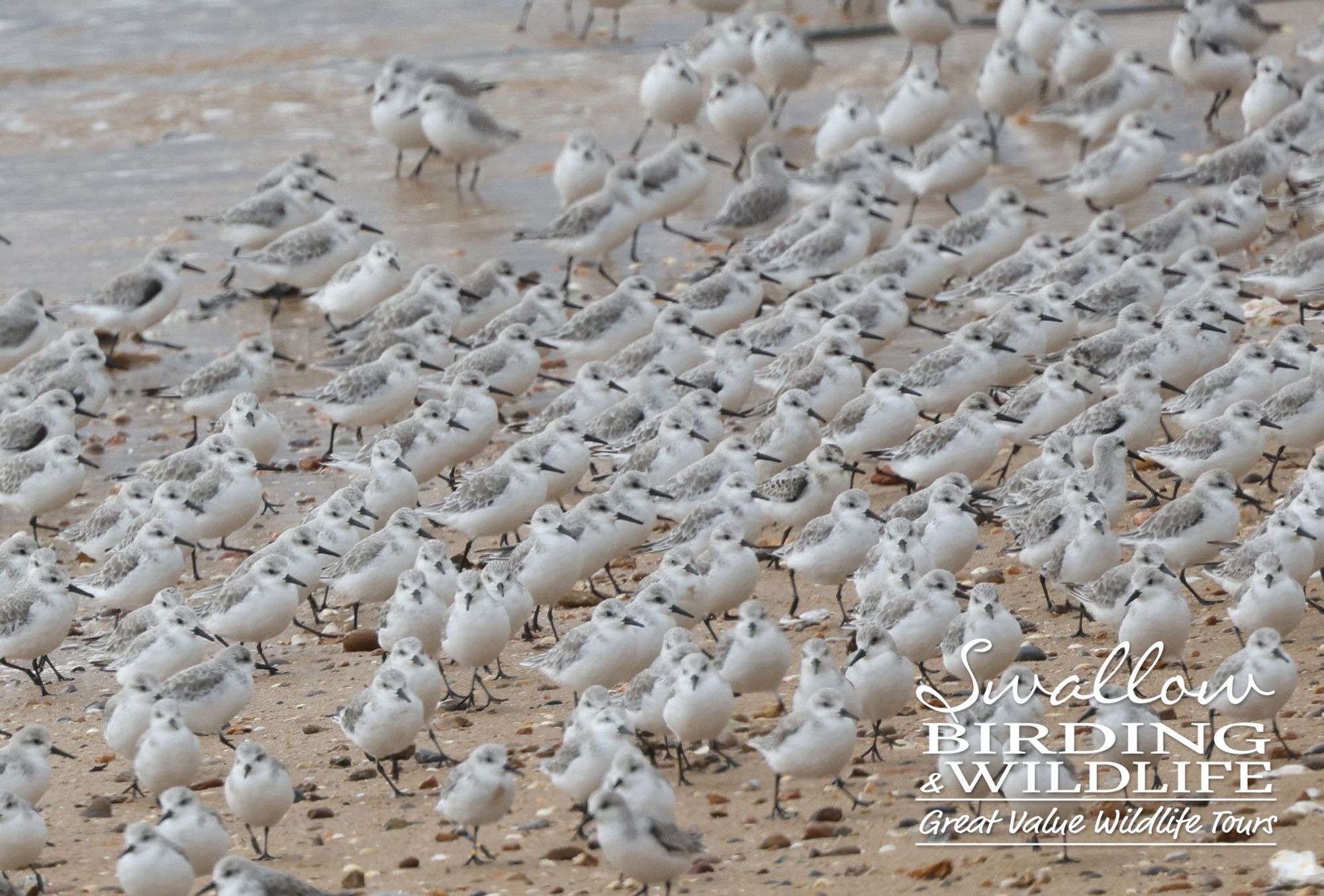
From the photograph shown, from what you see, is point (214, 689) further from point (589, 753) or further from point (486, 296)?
point (486, 296)

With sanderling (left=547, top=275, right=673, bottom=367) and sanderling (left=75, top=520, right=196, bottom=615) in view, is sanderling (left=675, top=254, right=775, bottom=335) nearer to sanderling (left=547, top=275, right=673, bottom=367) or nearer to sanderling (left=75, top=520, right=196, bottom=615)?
sanderling (left=547, top=275, right=673, bottom=367)

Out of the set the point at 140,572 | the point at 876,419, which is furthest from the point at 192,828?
the point at 876,419

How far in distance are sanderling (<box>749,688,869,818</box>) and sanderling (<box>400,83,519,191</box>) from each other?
10533mm

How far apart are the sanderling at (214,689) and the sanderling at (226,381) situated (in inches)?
162

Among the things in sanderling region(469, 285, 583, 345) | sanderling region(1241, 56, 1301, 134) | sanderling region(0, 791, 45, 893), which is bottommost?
sanderling region(469, 285, 583, 345)

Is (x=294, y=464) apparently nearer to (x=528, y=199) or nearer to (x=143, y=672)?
(x=143, y=672)

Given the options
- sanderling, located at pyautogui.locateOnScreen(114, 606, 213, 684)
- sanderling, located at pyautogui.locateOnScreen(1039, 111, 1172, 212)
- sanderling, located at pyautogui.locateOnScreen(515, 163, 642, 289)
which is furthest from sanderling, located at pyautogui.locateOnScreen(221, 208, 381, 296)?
sanderling, located at pyautogui.locateOnScreen(114, 606, 213, 684)

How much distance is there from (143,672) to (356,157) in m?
11.1

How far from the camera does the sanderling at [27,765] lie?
27.1 ft

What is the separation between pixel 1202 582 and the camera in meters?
10.6

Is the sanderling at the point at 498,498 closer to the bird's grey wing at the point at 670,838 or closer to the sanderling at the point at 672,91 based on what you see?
the bird's grey wing at the point at 670,838

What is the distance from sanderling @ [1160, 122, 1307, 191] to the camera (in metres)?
15.7

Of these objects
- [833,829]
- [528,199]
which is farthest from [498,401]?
[833,829]

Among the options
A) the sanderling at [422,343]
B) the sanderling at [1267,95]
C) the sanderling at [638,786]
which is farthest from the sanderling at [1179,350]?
the sanderling at [638,786]
